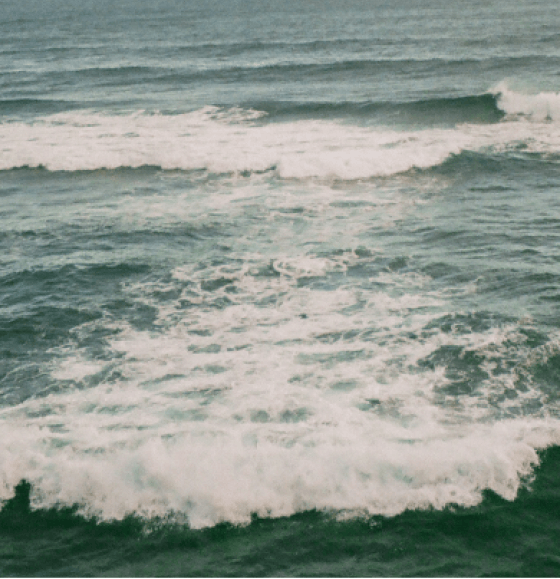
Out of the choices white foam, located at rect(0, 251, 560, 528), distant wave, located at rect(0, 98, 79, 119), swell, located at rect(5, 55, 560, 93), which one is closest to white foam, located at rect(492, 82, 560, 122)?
swell, located at rect(5, 55, 560, 93)

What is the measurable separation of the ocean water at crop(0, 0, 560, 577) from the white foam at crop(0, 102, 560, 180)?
163mm

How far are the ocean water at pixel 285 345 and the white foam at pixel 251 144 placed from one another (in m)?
0.16

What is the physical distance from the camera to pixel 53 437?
32.6 ft

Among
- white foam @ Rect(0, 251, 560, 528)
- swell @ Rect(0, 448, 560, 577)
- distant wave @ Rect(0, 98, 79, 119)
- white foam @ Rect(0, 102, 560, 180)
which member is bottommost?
swell @ Rect(0, 448, 560, 577)

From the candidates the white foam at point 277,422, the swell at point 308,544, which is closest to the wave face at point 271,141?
the white foam at point 277,422

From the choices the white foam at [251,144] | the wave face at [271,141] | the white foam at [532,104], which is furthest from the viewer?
the white foam at [532,104]

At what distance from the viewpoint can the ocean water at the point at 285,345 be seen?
324 inches

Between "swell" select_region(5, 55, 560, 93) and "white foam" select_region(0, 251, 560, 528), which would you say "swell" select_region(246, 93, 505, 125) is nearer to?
"swell" select_region(5, 55, 560, 93)

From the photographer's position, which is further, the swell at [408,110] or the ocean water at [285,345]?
the swell at [408,110]

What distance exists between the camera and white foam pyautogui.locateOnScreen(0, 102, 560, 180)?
23031mm

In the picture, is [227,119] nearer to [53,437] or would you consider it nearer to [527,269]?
[527,269]

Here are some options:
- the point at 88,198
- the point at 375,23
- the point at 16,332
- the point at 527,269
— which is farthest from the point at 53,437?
the point at 375,23

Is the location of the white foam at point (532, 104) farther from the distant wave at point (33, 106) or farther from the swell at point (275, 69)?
the distant wave at point (33, 106)

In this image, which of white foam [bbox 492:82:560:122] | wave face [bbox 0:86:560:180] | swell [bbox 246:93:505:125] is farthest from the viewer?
swell [bbox 246:93:505:125]
